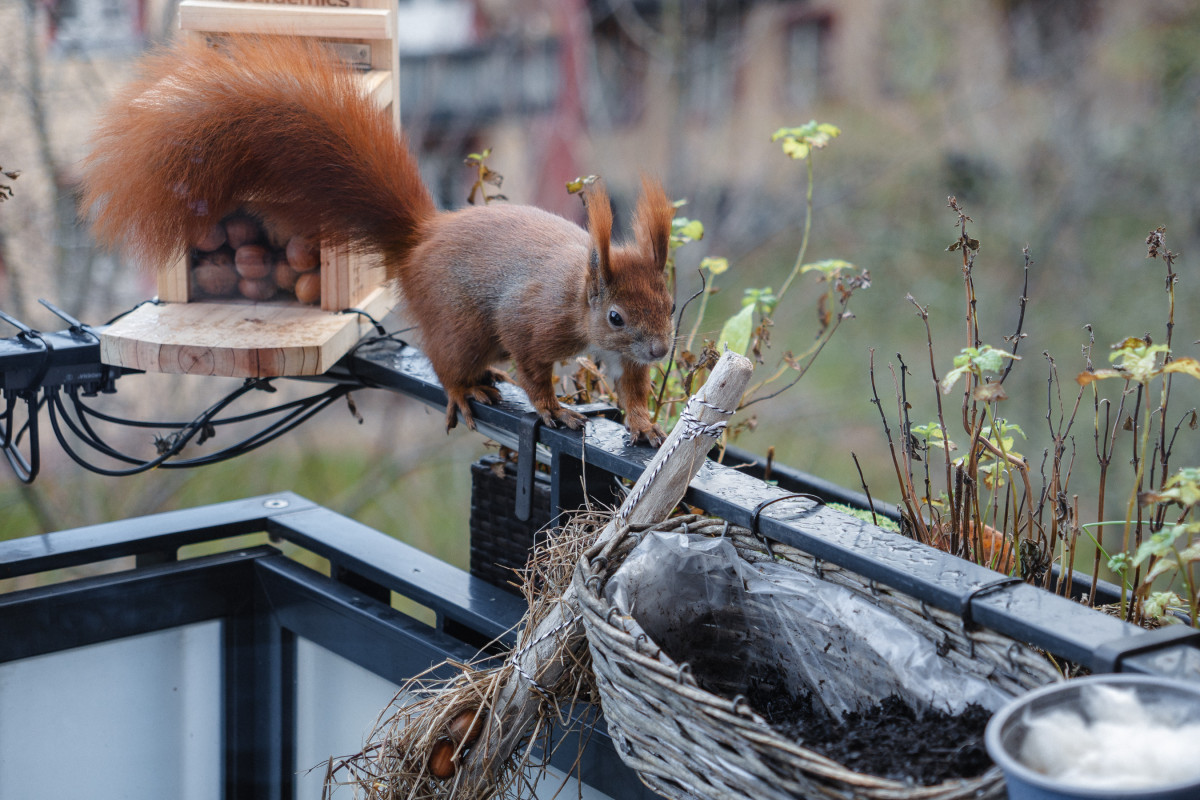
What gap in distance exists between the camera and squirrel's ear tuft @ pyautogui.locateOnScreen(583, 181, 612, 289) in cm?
96

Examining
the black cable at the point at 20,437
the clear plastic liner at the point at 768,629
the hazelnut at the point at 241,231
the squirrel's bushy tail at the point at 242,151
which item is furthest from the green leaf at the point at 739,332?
the black cable at the point at 20,437

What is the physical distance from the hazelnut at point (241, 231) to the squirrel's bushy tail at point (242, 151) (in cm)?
9

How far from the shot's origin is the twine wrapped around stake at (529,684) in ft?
2.54

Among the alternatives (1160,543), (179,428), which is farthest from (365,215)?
(1160,543)

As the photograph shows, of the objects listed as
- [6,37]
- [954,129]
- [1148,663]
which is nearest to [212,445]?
[6,37]

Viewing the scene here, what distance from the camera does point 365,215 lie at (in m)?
1.21

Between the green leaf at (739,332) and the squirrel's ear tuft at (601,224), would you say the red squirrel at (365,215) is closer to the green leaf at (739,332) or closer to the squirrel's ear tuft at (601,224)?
the squirrel's ear tuft at (601,224)

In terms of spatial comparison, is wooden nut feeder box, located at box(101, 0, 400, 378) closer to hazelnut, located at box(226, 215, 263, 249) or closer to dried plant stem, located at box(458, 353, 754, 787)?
hazelnut, located at box(226, 215, 263, 249)

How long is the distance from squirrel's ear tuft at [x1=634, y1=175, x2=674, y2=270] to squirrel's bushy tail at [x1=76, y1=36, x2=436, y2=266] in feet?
1.06

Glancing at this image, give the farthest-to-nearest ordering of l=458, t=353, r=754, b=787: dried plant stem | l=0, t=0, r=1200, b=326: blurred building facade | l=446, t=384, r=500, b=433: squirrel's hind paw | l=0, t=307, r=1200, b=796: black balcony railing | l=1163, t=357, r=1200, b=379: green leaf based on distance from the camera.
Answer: l=0, t=0, r=1200, b=326: blurred building facade
l=446, t=384, r=500, b=433: squirrel's hind paw
l=0, t=307, r=1200, b=796: black balcony railing
l=458, t=353, r=754, b=787: dried plant stem
l=1163, t=357, r=1200, b=379: green leaf

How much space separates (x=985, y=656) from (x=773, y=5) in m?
2.64

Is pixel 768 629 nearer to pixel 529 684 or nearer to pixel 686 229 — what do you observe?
pixel 529 684

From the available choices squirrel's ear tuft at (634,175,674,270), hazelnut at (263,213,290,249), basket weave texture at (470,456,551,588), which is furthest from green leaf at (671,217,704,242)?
hazelnut at (263,213,290,249)

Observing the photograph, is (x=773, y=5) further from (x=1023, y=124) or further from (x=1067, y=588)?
(x=1067, y=588)
